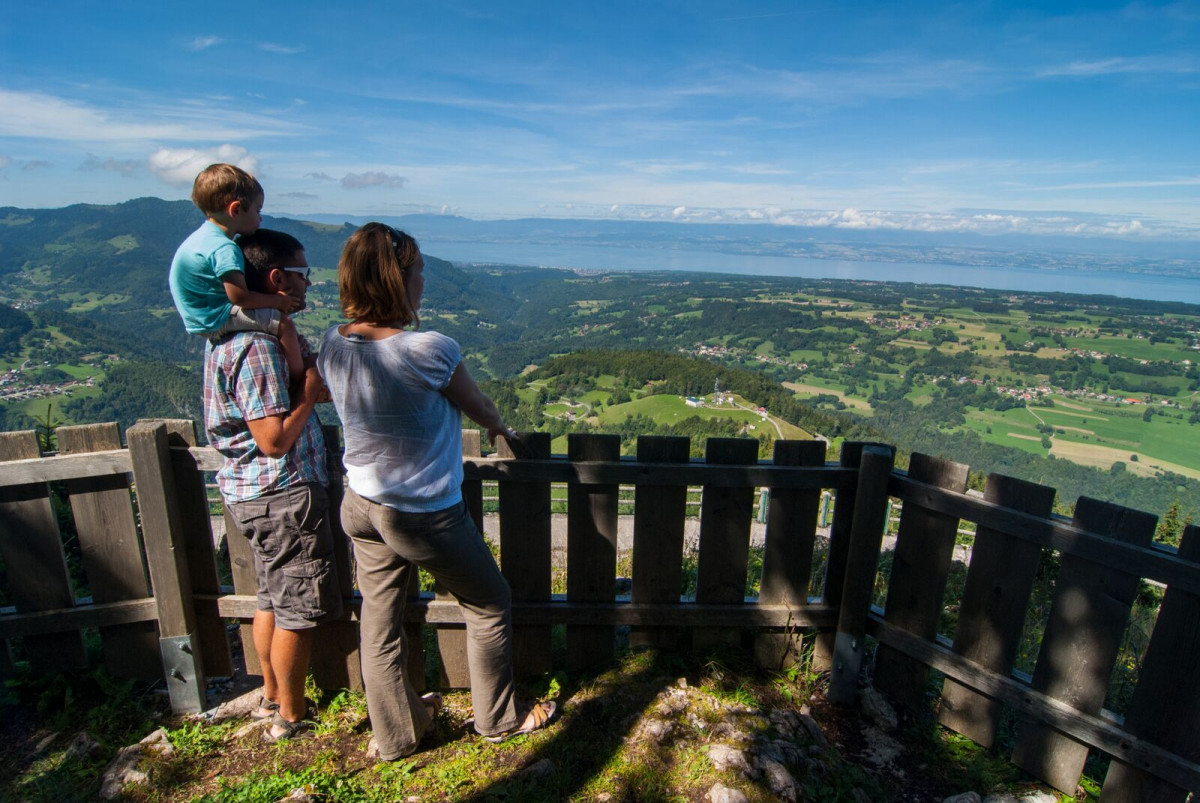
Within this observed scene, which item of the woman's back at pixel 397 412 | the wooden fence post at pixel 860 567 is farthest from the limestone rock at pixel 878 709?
the woman's back at pixel 397 412

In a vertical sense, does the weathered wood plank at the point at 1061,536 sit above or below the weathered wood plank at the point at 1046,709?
above

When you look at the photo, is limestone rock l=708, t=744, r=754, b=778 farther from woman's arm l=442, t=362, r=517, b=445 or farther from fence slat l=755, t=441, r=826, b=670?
woman's arm l=442, t=362, r=517, b=445

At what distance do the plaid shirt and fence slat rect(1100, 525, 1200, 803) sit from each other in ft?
A: 11.8

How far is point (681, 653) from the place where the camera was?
3.49 meters

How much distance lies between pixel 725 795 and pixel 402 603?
1555 millimetres

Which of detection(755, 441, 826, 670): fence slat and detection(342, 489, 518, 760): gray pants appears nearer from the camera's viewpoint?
detection(342, 489, 518, 760): gray pants

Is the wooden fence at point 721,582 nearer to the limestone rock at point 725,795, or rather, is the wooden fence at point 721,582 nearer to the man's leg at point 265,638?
the man's leg at point 265,638

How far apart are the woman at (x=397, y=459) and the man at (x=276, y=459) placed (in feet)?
0.94

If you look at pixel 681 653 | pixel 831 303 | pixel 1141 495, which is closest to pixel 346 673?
pixel 681 653

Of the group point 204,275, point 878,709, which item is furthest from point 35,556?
point 878,709

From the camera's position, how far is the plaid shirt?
240cm

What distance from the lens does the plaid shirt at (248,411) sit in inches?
94.7

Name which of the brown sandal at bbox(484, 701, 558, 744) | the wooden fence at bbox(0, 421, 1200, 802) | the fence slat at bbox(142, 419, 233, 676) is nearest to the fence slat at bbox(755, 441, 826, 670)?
the wooden fence at bbox(0, 421, 1200, 802)

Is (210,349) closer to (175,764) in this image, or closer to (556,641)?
(175,764)
